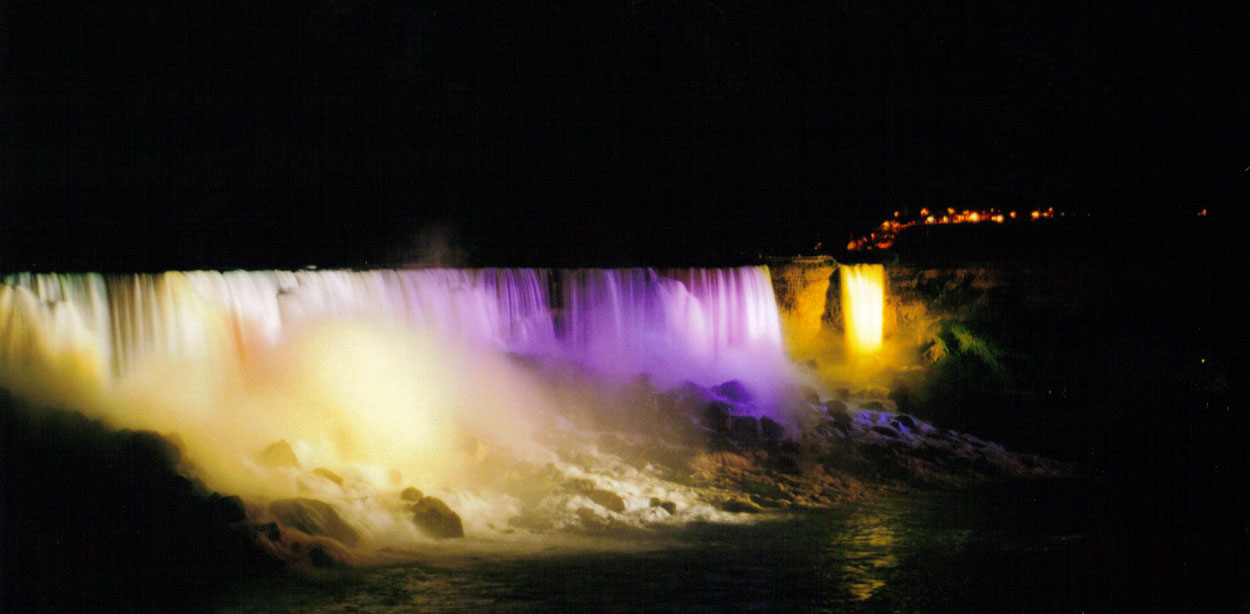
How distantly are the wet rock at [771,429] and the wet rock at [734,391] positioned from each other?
5.03 feet

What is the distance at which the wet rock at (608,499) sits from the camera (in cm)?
1238

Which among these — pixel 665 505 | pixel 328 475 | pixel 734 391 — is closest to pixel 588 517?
pixel 665 505

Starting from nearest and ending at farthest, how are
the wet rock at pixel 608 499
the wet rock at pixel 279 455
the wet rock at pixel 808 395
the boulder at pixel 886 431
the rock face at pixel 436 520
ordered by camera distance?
1. the rock face at pixel 436 520
2. the wet rock at pixel 279 455
3. the wet rock at pixel 608 499
4. the boulder at pixel 886 431
5. the wet rock at pixel 808 395

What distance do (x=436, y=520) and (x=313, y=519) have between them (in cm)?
126

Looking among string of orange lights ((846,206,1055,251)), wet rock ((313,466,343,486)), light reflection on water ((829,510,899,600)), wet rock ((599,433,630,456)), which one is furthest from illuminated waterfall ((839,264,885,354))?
wet rock ((313,466,343,486))

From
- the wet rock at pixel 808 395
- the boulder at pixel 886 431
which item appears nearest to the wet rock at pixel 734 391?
the wet rock at pixel 808 395

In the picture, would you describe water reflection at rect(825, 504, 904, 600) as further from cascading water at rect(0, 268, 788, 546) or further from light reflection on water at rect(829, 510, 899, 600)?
cascading water at rect(0, 268, 788, 546)

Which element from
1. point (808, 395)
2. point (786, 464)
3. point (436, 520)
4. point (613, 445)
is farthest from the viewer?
point (808, 395)

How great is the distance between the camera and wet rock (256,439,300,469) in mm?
12259

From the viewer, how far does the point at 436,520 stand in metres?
11.3

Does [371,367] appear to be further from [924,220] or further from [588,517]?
[924,220]

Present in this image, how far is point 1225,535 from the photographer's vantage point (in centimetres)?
1230

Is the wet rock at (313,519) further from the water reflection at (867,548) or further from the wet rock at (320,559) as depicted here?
the water reflection at (867,548)

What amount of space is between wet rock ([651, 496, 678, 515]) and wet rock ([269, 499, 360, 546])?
3492 mm
